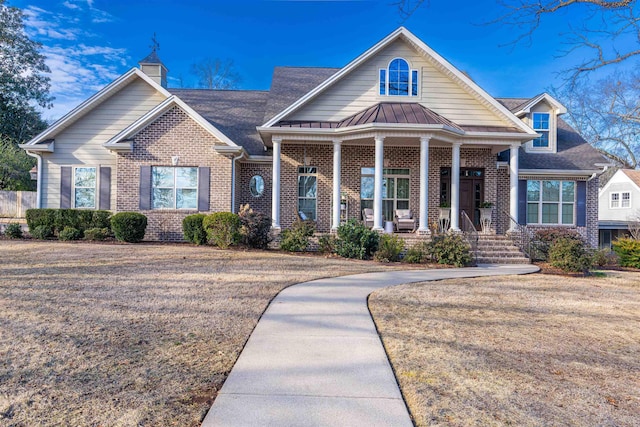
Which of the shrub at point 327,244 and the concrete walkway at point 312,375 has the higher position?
the shrub at point 327,244

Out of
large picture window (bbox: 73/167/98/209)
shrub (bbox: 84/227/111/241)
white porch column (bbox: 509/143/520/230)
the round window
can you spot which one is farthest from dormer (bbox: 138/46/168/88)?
white porch column (bbox: 509/143/520/230)

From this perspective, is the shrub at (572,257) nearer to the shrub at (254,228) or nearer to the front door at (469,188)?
the front door at (469,188)

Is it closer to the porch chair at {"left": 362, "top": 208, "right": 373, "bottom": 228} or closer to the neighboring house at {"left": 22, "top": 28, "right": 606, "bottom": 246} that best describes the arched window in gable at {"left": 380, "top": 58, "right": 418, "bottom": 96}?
the neighboring house at {"left": 22, "top": 28, "right": 606, "bottom": 246}

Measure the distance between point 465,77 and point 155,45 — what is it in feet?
43.3

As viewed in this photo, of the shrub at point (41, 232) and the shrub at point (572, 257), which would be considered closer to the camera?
the shrub at point (572, 257)

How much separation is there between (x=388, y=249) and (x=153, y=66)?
43.4 feet

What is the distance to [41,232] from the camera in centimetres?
1298

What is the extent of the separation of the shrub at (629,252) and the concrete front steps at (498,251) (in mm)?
3511

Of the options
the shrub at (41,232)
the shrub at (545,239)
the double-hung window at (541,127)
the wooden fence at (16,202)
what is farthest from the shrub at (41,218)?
the double-hung window at (541,127)

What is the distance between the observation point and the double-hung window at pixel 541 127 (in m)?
16.1

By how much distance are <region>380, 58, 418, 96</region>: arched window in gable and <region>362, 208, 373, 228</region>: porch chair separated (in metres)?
4.31

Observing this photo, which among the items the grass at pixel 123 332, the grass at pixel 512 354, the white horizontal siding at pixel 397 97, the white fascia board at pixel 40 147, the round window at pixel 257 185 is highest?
the white horizontal siding at pixel 397 97

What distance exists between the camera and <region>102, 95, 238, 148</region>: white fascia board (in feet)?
44.6

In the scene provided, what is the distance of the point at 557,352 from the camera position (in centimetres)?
435
